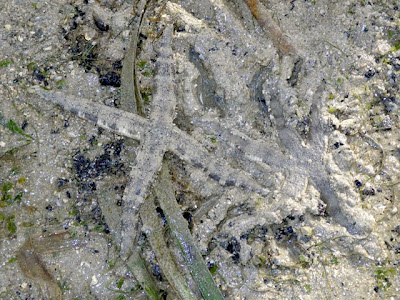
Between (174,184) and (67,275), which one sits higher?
(174,184)

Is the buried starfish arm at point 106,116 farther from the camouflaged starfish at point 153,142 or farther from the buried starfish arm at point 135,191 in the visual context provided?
the buried starfish arm at point 135,191

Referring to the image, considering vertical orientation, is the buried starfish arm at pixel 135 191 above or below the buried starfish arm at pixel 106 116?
below

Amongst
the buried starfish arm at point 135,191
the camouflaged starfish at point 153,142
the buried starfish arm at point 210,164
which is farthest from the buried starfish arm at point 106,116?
the buried starfish arm at point 210,164

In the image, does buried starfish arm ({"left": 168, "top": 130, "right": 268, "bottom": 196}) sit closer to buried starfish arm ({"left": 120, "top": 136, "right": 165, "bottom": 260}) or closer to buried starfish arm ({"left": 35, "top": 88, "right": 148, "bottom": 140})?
buried starfish arm ({"left": 120, "top": 136, "right": 165, "bottom": 260})

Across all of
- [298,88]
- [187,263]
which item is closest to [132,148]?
[187,263]

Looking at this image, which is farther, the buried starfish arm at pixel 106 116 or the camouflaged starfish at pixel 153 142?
the buried starfish arm at pixel 106 116

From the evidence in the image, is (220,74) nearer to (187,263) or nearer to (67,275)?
(187,263)

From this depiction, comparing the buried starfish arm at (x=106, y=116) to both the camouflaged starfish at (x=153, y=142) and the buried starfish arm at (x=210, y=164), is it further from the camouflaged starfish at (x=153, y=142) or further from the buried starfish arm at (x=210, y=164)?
the buried starfish arm at (x=210, y=164)

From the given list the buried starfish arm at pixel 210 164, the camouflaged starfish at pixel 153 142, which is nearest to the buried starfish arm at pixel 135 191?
the camouflaged starfish at pixel 153 142
